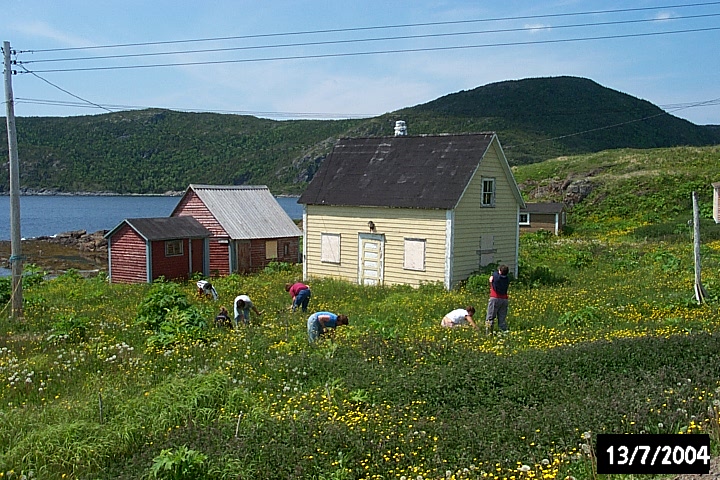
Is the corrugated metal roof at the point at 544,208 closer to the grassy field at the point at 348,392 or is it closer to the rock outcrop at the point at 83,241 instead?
the grassy field at the point at 348,392

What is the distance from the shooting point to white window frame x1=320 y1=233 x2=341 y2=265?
28.0m

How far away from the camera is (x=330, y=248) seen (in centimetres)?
2823

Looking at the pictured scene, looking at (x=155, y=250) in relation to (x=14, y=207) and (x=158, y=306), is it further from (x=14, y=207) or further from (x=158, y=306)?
(x=158, y=306)

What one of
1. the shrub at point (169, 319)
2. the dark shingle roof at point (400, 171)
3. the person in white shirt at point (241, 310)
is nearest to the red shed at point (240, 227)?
the dark shingle roof at point (400, 171)

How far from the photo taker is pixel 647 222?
175ft

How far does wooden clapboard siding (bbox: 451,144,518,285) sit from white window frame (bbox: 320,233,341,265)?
5.21 meters

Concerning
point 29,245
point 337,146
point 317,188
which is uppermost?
point 337,146

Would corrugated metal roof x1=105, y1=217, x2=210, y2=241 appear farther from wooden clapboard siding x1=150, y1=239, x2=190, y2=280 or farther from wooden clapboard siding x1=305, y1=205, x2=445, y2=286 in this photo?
wooden clapboard siding x1=305, y1=205, x2=445, y2=286

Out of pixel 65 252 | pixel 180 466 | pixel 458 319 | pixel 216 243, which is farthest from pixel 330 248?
pixel 65 252

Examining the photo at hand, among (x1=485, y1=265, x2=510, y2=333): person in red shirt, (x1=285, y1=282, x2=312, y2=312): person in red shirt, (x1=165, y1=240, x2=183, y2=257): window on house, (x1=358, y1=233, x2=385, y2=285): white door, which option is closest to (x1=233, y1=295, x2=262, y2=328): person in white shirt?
(x1=285, y1=282, x2=312, y2=312): person in red shirt

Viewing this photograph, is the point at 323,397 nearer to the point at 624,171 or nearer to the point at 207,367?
the point at 207,367

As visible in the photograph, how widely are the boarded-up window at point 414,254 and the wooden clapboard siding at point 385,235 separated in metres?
0.14

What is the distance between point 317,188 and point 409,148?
4109 mm

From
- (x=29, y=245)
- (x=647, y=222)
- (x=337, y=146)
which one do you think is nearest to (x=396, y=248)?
(x=337, y=146)
